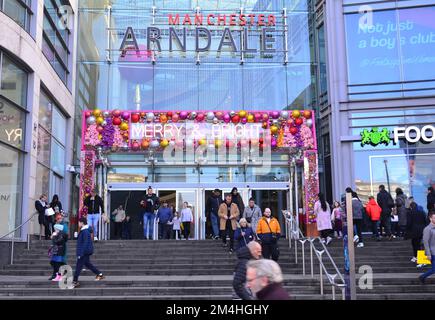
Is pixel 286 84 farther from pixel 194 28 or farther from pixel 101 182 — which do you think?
pixel 101 182

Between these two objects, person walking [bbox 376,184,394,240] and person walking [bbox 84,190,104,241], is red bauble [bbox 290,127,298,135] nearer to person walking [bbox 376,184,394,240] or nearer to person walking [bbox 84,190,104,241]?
person walking [bbox 376,184,394,240]

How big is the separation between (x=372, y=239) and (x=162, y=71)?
11447mm

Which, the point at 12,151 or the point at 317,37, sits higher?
the point at 317,37

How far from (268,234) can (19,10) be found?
10309 millimetres

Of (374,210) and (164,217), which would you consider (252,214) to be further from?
(164,217)

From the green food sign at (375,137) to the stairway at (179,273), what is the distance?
5770mm

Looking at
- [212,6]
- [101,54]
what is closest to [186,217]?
[101,54]

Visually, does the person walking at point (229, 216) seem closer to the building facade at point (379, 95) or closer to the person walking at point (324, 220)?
the person walking at point (324, 220)

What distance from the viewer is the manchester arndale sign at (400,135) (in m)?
20.1

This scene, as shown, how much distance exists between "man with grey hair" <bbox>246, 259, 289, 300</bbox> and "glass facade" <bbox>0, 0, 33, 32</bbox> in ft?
41.9

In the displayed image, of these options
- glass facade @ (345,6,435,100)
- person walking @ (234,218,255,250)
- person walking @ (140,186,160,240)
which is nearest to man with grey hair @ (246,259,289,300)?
person walking @ (234,218,255,250)

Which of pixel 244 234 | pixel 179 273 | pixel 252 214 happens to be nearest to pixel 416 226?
pixel 252 214

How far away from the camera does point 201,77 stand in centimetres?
2283

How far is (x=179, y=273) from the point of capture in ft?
42.7
